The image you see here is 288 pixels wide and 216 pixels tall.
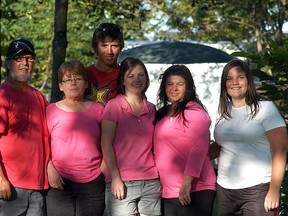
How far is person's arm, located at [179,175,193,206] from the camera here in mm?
5445

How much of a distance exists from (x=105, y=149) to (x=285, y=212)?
248cm

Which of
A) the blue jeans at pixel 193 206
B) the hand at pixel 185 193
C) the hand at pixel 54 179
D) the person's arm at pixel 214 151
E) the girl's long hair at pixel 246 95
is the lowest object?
the blue jeans at pixel 193 206

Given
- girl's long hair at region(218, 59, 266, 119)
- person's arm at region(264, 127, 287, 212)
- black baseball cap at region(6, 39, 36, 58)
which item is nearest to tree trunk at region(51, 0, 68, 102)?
black baseball cap at region(6, 39, 36, 58)

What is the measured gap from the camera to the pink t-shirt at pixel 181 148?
548 centimetres

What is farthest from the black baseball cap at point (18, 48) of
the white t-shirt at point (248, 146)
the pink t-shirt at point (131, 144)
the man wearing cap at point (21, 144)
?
the white t-shirt at point (248, 146)

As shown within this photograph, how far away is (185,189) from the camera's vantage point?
5445 millimetres

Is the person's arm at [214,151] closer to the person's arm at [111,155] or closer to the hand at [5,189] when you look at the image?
the person's arm at [111,155]

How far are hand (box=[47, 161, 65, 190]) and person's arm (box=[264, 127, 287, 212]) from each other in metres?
1.57

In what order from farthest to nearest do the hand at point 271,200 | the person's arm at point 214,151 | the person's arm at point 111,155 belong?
the person's arm at point 214,151
the person's arm at point 111,155
the hand at point 271,200

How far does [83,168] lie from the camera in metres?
5.57

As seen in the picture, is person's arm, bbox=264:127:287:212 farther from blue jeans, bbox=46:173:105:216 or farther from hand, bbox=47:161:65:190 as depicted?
hand, bbox=47:161:65:190

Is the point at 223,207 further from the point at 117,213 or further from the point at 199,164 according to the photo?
the point at 117,213

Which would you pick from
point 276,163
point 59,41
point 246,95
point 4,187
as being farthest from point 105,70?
point 59,41

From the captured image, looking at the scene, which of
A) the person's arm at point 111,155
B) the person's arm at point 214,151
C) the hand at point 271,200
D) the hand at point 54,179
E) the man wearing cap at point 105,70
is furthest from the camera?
the man wearing cap at point 105,70
